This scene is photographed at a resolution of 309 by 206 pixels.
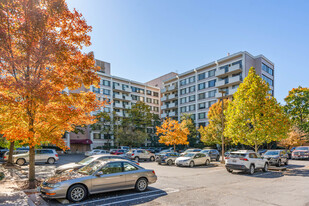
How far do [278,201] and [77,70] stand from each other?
1073 cm

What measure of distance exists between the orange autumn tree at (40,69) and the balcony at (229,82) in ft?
124

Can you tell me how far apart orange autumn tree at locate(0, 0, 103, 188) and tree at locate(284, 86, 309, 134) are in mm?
41929

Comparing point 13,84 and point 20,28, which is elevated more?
point 20,28

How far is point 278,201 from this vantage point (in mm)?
8227

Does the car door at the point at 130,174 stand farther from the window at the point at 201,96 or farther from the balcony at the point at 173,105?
the balcony at the point at 173,105

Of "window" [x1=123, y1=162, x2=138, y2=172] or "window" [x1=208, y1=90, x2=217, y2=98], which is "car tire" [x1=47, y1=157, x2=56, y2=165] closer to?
"window" [x1=123, y1=162, x2=138, y2=172]

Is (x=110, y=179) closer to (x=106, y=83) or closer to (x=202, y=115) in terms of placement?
(x=202, y=115)

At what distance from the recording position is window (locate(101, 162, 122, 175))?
8.99 metres

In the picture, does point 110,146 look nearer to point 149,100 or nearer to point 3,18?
point 149,100

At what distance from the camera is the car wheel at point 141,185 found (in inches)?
380

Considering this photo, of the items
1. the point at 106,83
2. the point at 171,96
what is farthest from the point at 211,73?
the point at 106,83

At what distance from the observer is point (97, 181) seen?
860cm

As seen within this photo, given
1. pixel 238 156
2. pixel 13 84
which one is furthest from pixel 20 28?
pixel 238 156

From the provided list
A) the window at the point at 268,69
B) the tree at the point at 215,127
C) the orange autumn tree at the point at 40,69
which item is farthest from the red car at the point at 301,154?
the orange autumn tree at the point at 40,69
